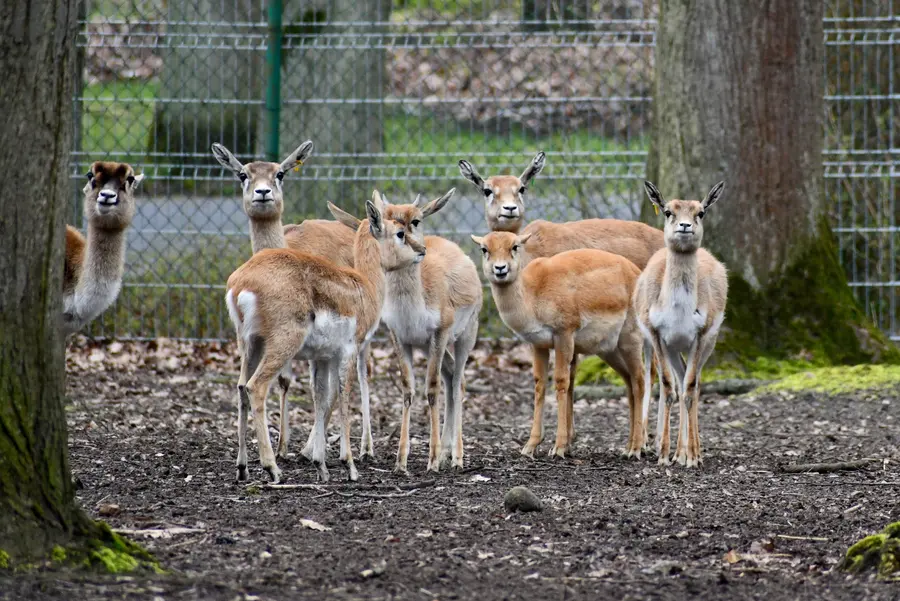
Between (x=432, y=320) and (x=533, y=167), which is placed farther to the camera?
(x=533, y=167)

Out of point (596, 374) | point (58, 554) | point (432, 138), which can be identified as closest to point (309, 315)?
point (58, 554)

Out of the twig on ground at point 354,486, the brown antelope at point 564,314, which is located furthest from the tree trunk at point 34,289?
the brown antelope at point 564,314

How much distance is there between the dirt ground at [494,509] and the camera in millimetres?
4375

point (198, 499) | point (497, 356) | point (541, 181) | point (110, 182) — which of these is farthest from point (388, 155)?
point (198, 499)

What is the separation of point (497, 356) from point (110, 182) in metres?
5.40

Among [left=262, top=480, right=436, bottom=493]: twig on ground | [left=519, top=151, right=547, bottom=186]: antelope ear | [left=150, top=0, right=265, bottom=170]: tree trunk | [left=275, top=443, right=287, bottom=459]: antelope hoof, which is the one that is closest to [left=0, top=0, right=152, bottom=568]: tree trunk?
[left=262, top=480, right=436, bottom=493]: twig on ground

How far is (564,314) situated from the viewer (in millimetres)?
7695

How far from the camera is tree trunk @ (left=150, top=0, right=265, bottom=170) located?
11070 millimetres

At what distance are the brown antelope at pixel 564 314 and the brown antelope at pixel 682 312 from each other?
28cm

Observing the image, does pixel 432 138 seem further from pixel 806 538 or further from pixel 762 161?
pixel 806 538

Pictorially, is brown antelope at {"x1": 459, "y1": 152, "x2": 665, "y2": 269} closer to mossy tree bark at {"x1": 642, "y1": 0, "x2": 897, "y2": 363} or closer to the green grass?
mossy tree bark at {"x1": 642, "y1": 0, "x2": 897, "y2": 363}

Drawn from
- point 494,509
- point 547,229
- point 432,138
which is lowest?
point 494,509

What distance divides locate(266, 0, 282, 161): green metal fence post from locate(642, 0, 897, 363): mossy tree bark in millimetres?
3484

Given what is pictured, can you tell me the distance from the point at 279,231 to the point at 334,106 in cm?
396
